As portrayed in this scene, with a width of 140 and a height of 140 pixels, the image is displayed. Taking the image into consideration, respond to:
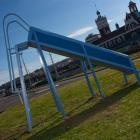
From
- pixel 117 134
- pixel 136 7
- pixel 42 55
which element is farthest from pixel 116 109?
pixel 136 7

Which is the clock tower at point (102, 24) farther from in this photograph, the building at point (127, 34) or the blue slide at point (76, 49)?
the blue slide at point (76, 49)

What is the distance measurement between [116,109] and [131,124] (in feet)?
8.95

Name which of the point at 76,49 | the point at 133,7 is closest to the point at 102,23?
the point at 133,7

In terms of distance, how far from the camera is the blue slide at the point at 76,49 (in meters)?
14.1

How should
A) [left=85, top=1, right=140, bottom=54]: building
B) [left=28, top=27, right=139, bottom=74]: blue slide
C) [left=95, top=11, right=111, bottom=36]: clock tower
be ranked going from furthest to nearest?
1. [left=95, top=11, right=111, bottom=36]: clock tower
2. [left=85, top=1, right=140, bottom=54]: building
3. [left=28, top=27, right=139, bottom=74]: blue slide

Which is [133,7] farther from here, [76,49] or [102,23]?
[76,49]

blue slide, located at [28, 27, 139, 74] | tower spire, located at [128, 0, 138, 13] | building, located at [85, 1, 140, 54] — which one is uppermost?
tower spire, located at [128, 0, 138, 13]

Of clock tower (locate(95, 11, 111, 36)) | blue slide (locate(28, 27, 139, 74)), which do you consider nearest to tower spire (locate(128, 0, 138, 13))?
clock tower (locate(95, 11, 111, 36))

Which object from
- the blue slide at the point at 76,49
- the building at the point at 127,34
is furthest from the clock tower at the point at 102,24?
the blue slide at the point at 76,49

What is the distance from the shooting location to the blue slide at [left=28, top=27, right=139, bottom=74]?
46.2ft

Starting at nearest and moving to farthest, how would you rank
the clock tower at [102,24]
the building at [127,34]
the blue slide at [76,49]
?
the blue slide at [76,49] → the building at [127,34] → the clock tower at [102,24]

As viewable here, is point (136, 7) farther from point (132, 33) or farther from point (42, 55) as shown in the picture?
point (42, 55)

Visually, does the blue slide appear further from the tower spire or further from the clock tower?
the clock tower

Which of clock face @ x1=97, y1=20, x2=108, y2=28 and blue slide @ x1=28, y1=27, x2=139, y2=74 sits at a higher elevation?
clock face @ x1=97, y1=20, x2=108, y2=28
